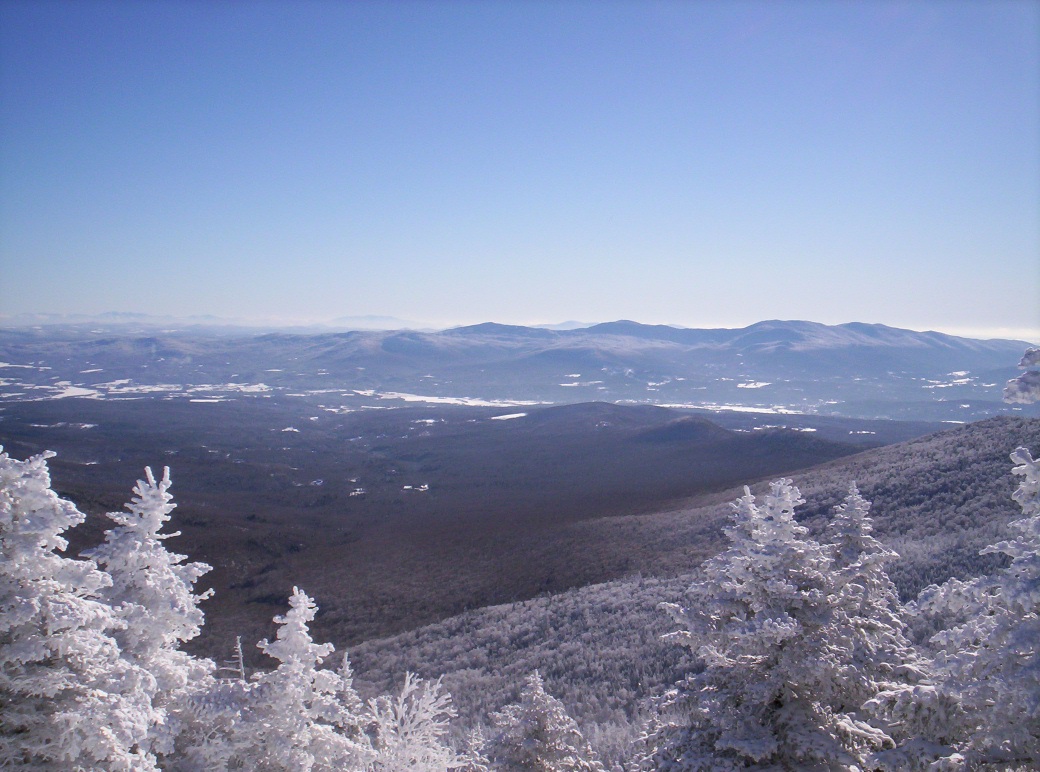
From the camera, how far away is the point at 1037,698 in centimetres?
493

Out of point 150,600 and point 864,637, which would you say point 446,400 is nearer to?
point 150,600

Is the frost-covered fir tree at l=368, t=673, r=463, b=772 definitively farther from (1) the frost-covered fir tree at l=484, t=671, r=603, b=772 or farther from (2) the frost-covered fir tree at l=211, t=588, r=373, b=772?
(2) the frost-covered fir tree at l=211, t=588, r=373, b=772

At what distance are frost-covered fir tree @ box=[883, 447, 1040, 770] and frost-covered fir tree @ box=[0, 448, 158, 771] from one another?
25.0 feet

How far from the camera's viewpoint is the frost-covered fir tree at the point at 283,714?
6.71 meters

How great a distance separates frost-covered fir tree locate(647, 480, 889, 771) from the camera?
6.14 m

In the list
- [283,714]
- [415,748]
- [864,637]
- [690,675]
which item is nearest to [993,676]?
[864,637]

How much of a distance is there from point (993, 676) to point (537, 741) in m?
5.53

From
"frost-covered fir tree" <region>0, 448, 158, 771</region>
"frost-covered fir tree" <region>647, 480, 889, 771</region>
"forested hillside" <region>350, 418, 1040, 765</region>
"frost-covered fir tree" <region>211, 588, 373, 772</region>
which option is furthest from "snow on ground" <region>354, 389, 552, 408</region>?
"frost-covered fir tree" <region>0, 448, 158, 771</region>

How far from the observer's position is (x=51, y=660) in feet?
18.6

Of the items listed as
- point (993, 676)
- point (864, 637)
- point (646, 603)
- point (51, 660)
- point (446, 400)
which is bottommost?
point (446, 400)

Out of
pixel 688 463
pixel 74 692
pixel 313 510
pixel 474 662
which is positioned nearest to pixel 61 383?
pixel 313 510

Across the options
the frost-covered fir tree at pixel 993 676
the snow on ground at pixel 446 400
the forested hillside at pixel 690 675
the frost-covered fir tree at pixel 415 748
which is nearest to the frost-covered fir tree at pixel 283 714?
the forested hillside at pixel 690 675

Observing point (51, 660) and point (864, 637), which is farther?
point (864, 637)

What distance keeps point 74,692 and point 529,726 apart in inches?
215
